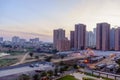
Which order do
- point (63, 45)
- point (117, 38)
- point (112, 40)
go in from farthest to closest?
point (63, 45), point (112, 40), point (117, 38)

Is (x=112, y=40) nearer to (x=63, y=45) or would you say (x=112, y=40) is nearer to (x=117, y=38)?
(x=117, y=38)

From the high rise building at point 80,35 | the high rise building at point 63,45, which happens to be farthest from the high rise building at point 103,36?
the high rise building at point 63,45

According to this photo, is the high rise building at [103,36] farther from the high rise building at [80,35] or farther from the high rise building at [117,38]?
the high rise building at [80,35]

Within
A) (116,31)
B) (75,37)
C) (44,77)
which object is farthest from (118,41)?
(44,77)

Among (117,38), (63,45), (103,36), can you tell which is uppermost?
(103,36)

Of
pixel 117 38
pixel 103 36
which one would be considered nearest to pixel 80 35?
pixel 103 36

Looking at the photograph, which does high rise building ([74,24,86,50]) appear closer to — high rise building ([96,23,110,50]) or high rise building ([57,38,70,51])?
high rise building ([57,38,70,51])

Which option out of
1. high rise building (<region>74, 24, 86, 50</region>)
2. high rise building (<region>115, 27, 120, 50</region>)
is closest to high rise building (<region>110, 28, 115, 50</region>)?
high rise building (<region>115, 27, 120, 50</region>)

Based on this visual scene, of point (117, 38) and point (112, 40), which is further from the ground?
point (117, 38)
